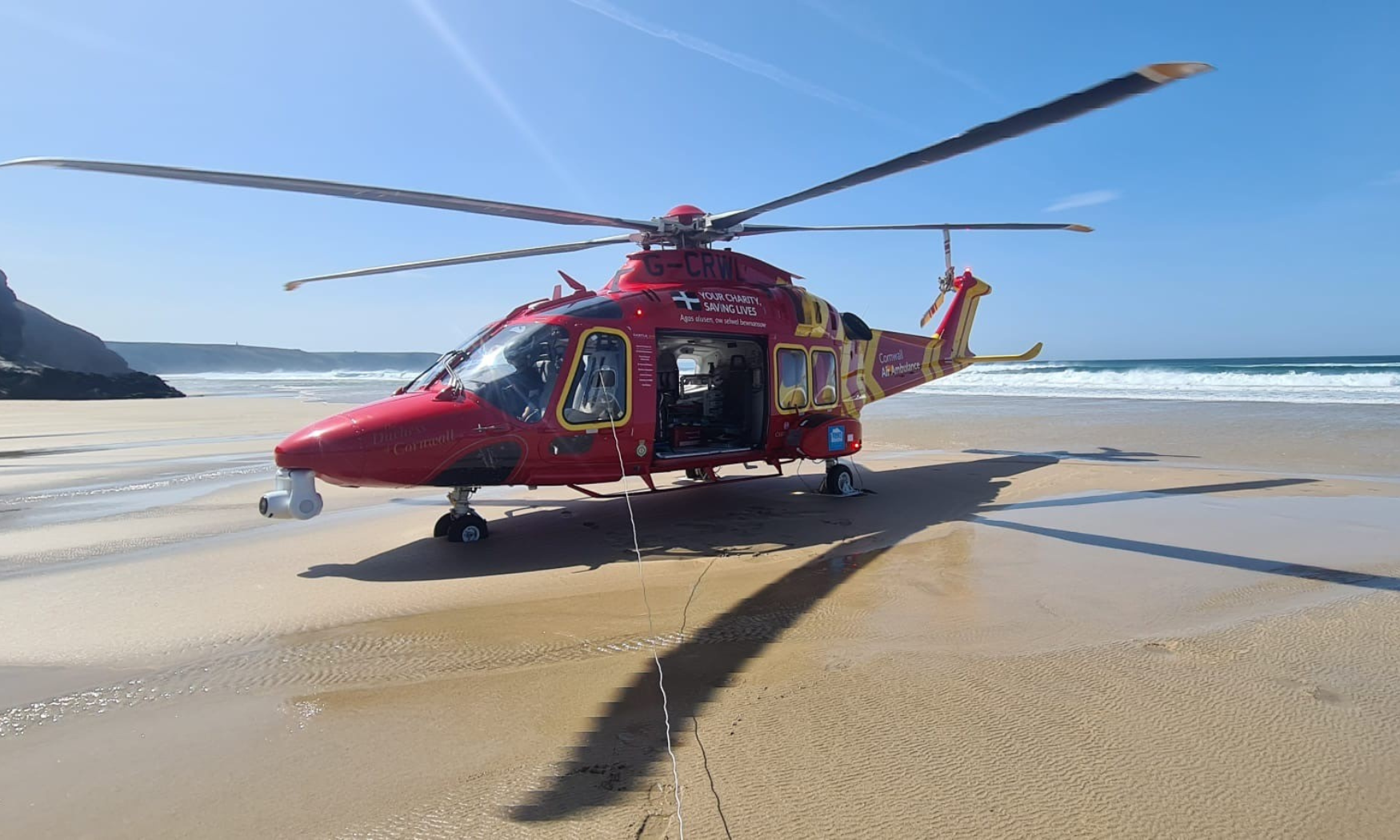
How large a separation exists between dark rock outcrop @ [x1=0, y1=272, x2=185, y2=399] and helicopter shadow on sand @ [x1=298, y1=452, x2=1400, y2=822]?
4013 cm

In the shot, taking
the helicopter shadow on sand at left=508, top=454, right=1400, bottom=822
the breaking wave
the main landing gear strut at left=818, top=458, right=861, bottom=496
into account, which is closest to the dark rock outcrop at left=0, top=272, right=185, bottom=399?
the breaking wave

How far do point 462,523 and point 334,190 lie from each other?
3.25 metres

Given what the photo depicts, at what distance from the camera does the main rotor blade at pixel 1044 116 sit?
12.8 ft

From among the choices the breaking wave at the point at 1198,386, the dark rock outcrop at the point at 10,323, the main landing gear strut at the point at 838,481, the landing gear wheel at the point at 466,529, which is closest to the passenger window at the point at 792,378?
the main landing gear strut at the point at 838,481

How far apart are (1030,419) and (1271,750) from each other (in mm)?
17462

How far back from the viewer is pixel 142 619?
4.73m

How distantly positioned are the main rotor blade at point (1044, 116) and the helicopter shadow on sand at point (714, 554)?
3.29m

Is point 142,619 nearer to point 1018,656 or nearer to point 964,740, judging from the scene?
point 964,740

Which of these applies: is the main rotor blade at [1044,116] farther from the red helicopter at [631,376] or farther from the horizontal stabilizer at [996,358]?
the horizontal stabilizer at [996,358]

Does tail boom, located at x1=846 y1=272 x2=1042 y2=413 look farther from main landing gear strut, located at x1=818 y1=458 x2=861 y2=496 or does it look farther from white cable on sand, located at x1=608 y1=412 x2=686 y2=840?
white cable on sand, located at x1=608 y1=412 x2=686 y2=840

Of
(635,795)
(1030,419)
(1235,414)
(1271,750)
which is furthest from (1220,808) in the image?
(1235,414)

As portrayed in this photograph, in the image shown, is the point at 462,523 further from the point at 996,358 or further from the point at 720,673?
the point at 996,358

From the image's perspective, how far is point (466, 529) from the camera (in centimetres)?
689

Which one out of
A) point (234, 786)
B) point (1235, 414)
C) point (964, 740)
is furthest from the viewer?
point (1235, 414)
